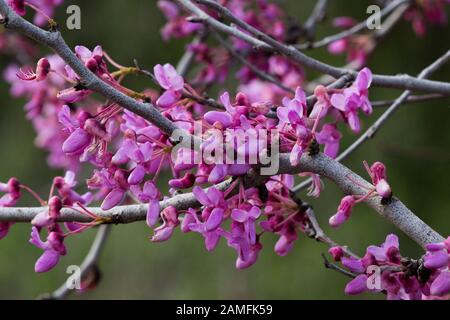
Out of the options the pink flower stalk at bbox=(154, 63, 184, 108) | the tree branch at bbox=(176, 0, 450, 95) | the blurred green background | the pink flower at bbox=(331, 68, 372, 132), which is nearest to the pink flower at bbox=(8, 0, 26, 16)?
the pink flower stalk at bbox=(154, 63, 184, 108)

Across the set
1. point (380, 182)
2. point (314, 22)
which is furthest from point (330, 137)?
point (314, 22)

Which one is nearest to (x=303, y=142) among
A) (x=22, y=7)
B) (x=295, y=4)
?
(x=22, y=7)

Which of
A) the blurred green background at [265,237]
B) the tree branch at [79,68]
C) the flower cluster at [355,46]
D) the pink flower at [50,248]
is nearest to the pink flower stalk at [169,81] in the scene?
the tree branch at [79,68]

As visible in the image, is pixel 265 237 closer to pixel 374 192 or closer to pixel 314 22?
pixel 314 22

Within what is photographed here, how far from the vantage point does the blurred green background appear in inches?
101

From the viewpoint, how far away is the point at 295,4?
9.05ft

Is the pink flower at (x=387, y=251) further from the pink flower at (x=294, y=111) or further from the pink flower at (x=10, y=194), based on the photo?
the pink flower at (x=10, y=194)

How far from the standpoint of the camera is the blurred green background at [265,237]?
2.56 meters

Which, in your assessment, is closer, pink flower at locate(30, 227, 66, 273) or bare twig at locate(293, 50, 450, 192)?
pink flower at locate(30, 227, 66, 273)

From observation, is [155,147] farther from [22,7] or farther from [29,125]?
[29,125]

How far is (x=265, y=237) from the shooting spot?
269 cm

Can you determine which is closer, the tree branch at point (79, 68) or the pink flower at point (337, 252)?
the tree branch at point (79, 68)

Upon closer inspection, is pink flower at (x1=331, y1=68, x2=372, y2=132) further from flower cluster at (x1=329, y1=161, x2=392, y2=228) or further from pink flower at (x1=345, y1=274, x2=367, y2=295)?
pink flower at (x1=345, y1=274, x2=367, y2=295)

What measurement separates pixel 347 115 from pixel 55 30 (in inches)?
16.2
